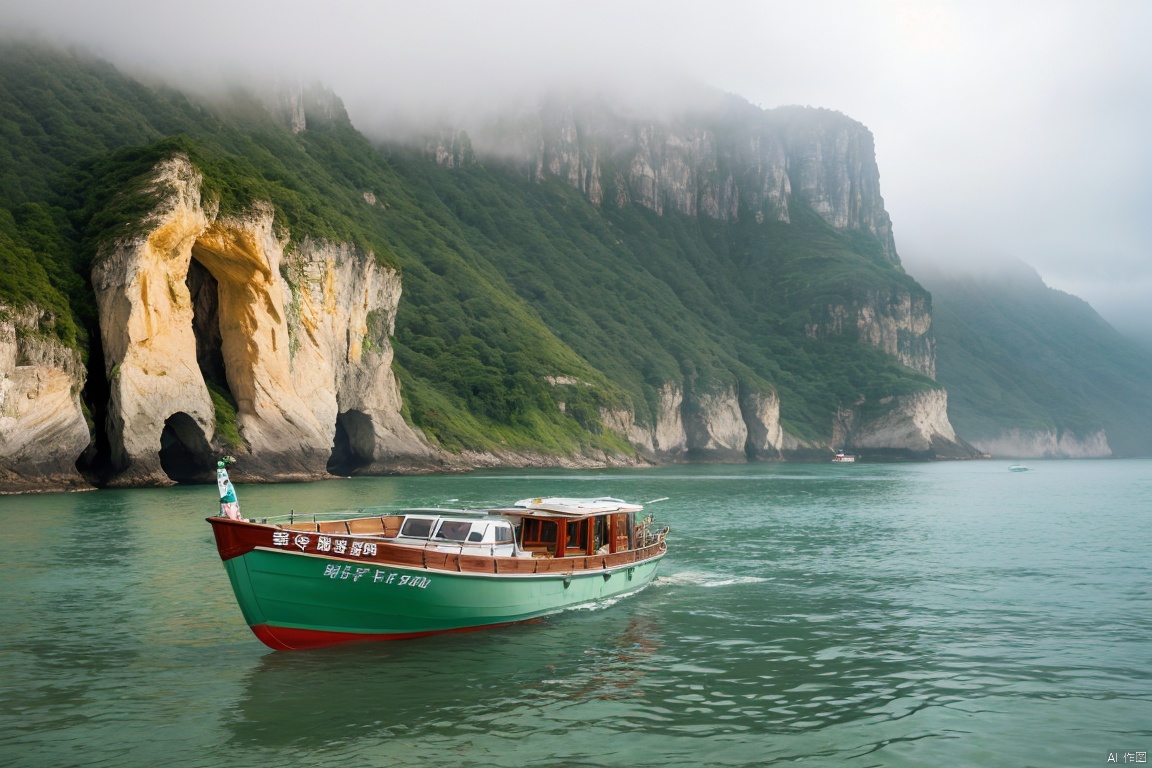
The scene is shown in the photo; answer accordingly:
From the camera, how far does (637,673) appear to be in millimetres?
→ 18922

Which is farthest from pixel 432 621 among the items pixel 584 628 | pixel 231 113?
pixel 231 113

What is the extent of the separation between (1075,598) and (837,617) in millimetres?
8621

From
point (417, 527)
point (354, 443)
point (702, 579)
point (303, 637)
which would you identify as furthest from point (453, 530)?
point (354, 443)

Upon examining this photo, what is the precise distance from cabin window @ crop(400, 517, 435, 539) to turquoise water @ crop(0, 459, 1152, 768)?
295cm

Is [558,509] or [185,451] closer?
[558,509]

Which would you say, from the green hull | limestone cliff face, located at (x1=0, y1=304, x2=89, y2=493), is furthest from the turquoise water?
limestone cliff face, located at (x1=0, y1=304, x2=89, y2=493)

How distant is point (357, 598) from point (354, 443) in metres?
87.3

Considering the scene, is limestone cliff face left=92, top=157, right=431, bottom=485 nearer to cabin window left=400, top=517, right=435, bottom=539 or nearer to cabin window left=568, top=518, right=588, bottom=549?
cabin window left=400, top=517, right=435, bottom=539

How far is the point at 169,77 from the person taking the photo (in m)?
125

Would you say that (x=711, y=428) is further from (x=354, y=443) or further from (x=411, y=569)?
(x=411, y=569)

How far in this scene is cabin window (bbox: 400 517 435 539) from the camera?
77.2 feet

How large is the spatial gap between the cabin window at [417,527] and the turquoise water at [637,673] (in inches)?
116

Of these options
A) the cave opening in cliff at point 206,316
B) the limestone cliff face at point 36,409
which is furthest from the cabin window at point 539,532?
the cave opening in cliff at point 206,316

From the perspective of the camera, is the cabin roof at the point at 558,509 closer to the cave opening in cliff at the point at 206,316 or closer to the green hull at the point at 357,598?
the green hull at the point at 357,598
